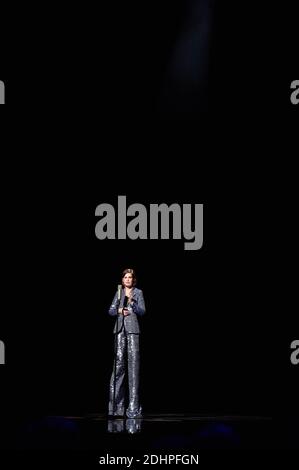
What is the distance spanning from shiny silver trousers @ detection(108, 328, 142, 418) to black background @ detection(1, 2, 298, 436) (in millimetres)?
1368

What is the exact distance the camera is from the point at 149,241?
833cm

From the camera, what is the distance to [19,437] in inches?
153

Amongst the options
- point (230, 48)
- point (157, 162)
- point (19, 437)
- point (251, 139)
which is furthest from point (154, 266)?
point (19, 437)

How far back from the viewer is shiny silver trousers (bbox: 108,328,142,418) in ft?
21.9

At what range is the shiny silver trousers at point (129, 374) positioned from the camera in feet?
21.9
